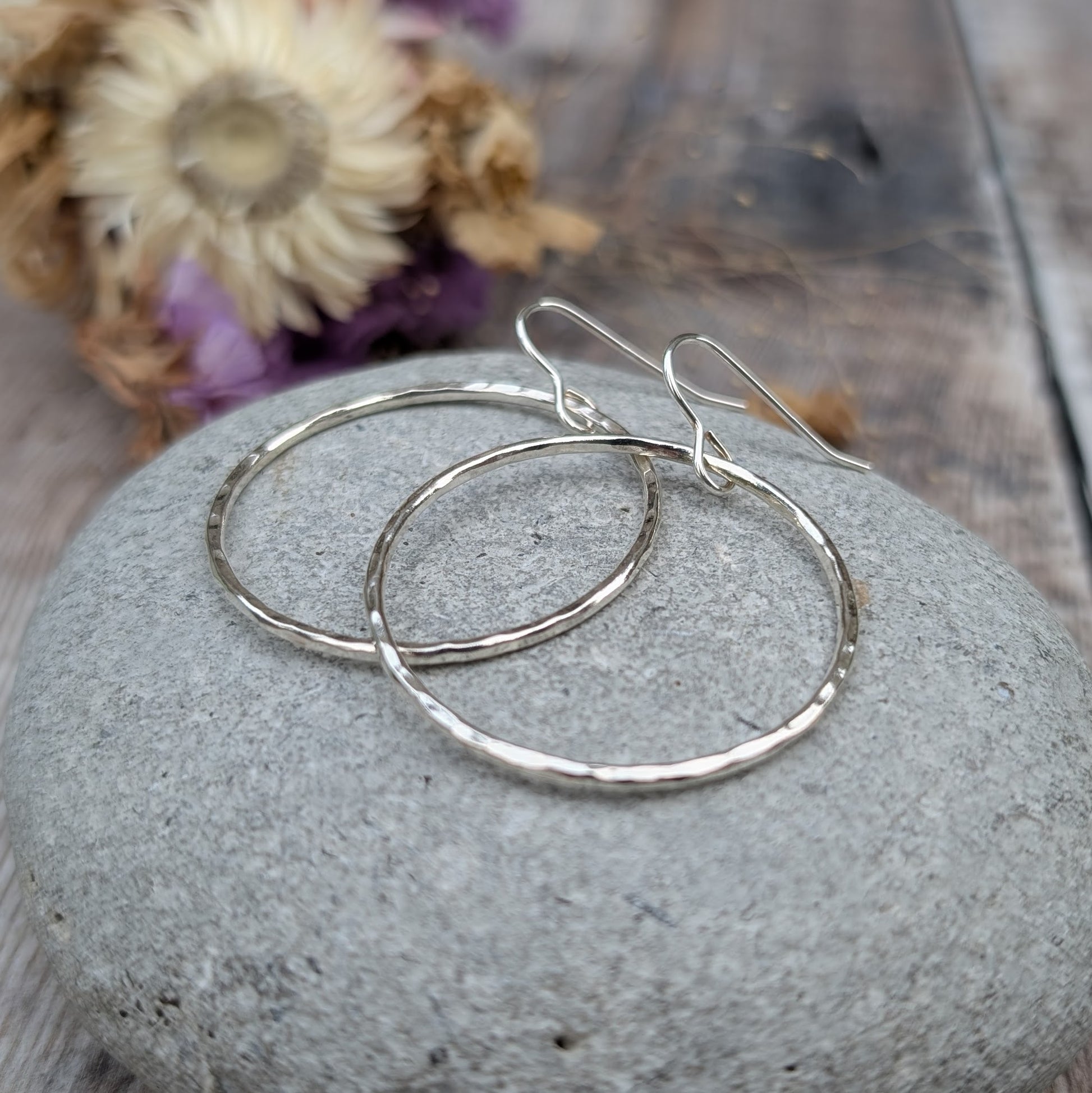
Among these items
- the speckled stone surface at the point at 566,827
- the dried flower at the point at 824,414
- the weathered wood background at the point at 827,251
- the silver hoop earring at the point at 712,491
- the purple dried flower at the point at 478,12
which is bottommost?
the weathered wood background at the point at 827,251

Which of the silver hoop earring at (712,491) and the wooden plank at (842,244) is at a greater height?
the silver hoop earring at (712,491)

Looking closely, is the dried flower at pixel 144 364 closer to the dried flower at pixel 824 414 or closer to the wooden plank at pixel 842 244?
the wooden plank at pixel 842 244

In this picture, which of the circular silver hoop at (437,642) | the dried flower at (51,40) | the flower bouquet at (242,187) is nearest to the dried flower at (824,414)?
the flower bouquet at (242,187)

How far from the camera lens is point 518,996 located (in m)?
0.58

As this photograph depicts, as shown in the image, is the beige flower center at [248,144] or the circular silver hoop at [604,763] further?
the beige flower center at [248,144]

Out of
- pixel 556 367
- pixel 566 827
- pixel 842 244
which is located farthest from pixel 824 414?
pixel 566 827

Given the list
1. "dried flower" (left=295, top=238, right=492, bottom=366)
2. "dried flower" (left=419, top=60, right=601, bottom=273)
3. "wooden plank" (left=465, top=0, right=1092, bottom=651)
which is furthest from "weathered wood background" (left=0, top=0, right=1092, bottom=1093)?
"dried flower" (left=419, top=60, right=601, bottom=273)

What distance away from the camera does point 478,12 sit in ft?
4.28

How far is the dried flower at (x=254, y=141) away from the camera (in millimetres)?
1031

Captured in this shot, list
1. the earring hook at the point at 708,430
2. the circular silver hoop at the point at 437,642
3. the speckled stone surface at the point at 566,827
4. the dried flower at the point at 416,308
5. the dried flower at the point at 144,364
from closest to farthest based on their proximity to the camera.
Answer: the speckled stone surface at the point at 566,827, the circular silver hoop at the point at 437,642, the earring hook at the point at 708,430, the dried flower at the point at 144,364, the dried flower at the point at 416,308

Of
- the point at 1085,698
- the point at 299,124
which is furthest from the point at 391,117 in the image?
the point at 1085,698

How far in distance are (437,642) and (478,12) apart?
2.86 feet

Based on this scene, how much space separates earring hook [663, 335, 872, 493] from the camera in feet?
2.64

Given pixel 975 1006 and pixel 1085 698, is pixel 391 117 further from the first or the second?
pixel 975 1006
